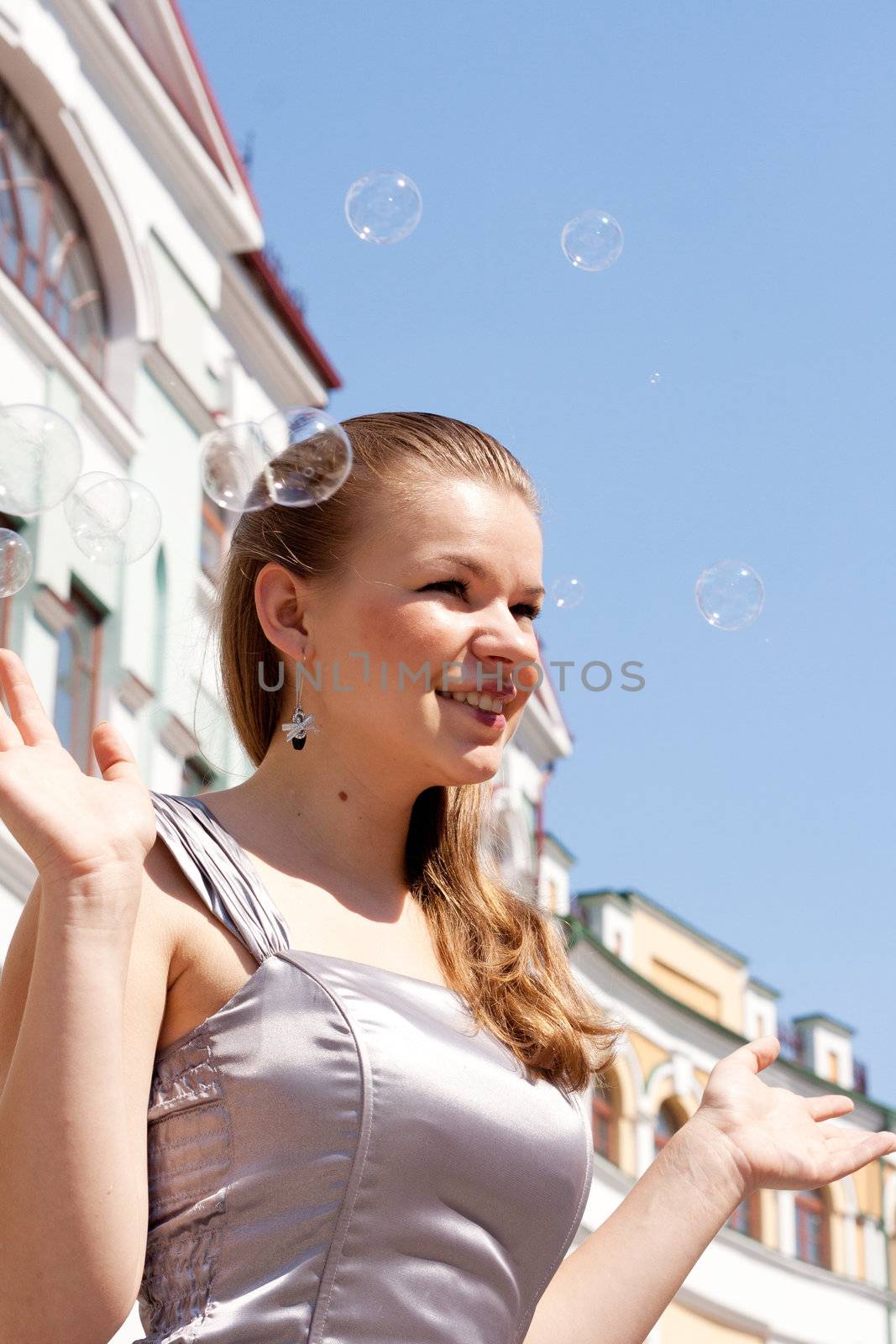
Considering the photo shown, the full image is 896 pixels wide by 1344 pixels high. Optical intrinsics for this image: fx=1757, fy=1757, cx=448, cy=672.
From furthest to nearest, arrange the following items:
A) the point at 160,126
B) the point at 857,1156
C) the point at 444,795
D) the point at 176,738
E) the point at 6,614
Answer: the point at 160,126 < the point at 176,738 < the point at 6,614 < the point at 444,795 < the point at 857,1156

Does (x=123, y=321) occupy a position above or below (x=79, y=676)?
above

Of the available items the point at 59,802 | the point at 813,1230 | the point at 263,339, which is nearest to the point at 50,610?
the point at 263,339

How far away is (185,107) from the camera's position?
13.9 m

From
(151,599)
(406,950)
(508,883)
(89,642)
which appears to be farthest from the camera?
(151,599)

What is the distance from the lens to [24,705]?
1.99 metres

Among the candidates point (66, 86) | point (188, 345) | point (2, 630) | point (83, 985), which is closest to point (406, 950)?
point (83, 985)

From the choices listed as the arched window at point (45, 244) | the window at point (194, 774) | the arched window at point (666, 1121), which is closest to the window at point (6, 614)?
the arched window at point (45, 244)

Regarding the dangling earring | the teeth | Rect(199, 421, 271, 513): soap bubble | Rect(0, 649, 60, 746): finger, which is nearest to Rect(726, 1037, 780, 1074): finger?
the teeth

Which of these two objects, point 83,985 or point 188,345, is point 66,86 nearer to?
point 188,345

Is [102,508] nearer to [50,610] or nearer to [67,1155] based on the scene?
[67,1155]

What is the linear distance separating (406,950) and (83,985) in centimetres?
67

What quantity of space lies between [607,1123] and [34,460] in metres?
17.0

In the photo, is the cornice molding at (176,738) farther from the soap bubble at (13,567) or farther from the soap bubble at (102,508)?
the soap bubble at (13,567)

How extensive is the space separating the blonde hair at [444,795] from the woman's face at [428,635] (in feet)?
0.19
